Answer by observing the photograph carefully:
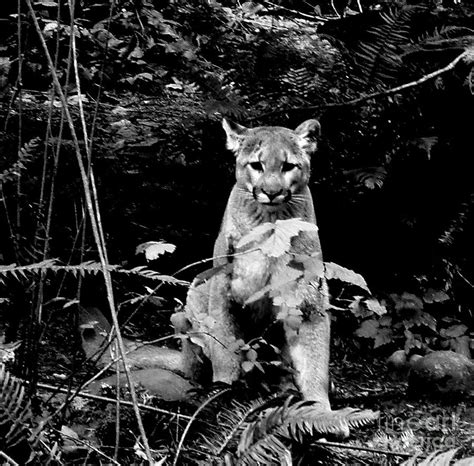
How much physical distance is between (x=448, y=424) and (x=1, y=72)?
4559 millimetres

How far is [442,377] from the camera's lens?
5.65 m

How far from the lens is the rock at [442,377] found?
5.62 metres

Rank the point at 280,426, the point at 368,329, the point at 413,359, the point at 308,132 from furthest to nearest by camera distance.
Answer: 1. the point at 368,329
2. the point at 413,359
3. the point at 308,132
4. the point at 280,426

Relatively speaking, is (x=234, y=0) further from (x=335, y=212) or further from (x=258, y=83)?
(x=335, y=212)

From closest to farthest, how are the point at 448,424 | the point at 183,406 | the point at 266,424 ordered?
the point at 266,424 < the point at 183,406 < the point at 448,424

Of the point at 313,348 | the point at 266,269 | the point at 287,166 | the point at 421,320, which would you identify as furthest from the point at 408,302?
the point at 287,166

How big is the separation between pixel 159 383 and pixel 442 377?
198 centimetres

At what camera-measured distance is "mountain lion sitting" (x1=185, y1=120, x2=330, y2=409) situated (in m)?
4.59

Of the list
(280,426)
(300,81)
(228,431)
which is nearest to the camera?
(280,426)

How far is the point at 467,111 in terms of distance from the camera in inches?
261

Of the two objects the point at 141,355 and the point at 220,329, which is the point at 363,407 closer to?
the point at 220,329

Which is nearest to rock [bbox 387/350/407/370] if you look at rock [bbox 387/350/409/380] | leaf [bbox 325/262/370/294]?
rock [bbox 387/350/409/380]

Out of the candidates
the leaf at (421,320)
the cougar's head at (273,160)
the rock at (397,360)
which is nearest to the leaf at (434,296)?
the leaf at (421,320)

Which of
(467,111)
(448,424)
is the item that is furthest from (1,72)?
(448,424)
